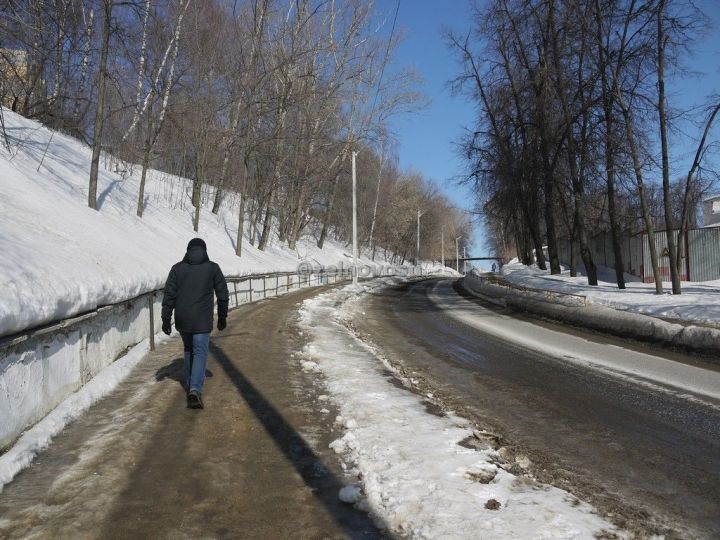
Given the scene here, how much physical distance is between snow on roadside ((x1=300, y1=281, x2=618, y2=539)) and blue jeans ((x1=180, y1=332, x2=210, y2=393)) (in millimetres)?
1492

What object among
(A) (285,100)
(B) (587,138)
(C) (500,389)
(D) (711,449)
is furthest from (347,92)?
(D) (711,449)

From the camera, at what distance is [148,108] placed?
22.5m

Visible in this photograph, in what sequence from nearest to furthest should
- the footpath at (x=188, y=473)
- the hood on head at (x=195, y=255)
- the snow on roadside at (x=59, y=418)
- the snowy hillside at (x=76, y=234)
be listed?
the footpath at (x=188, y=473), the snow on roadside at (x=59, y=418), the snowy hillside at (x=76, y=234), the hood on head at (x=195, y=255)

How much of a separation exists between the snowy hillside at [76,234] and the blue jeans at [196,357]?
127 centimetres

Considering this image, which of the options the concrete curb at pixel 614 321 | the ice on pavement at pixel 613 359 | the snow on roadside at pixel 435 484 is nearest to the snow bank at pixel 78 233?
the snow on roadside at pixel 435 484

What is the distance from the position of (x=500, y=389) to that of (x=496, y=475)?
9.86 ft

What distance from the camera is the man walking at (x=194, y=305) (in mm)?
5785

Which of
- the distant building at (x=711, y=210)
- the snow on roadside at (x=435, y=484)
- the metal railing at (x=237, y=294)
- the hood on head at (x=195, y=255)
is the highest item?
the distant building at (x=711, y=210)

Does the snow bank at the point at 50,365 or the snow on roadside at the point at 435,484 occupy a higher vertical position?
the snow bank at the point at 50,365

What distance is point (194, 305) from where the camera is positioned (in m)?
5.82

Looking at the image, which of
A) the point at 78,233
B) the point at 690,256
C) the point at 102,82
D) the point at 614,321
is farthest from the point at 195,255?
the point at 690,256

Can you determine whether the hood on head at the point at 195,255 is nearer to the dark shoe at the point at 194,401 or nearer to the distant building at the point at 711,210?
the dark shoe at the point at 194,401

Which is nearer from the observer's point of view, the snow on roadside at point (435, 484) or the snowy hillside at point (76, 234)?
the snow on roadside at point (435, 484)

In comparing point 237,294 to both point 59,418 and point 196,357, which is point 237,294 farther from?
point 59,418
